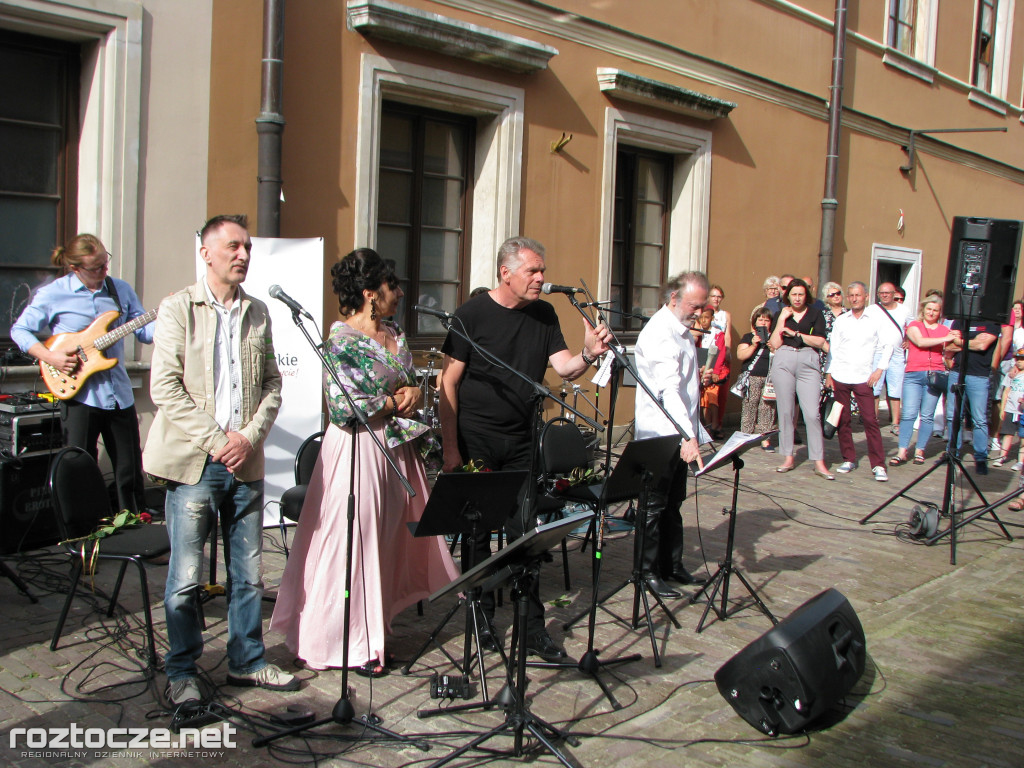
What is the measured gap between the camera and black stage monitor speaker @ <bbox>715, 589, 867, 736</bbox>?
3883mm

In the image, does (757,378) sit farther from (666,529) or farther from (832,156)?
(666,529)

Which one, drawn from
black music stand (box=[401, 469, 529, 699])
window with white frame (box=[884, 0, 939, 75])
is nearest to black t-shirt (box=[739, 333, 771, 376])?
window with white frame (box=[884, 0, 939, 75])

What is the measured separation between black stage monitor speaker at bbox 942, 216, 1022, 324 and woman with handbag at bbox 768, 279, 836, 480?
5.90 feet

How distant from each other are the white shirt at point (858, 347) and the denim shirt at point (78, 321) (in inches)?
261

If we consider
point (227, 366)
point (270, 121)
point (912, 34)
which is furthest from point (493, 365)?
point (912, 34)

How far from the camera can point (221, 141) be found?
281 inches

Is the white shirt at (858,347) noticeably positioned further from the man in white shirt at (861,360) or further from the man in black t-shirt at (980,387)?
the man in black t-shirt at (980,387)

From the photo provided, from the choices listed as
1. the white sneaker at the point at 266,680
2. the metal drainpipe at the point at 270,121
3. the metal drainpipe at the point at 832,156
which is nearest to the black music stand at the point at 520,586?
the white sneaker at the point at 266,680

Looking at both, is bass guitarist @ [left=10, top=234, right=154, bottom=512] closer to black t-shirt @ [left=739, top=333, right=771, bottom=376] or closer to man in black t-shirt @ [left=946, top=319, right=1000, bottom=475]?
black t-shirt @ [left=739, top=333, right=771, bottom=376]

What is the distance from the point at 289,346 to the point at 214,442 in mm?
3216

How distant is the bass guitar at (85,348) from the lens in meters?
6.05

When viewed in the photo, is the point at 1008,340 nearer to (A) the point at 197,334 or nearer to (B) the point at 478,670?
(B) the point at 478,670

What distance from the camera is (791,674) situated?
388cm

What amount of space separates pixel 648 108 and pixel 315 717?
337 inches
